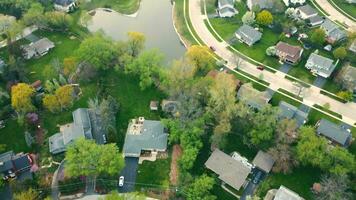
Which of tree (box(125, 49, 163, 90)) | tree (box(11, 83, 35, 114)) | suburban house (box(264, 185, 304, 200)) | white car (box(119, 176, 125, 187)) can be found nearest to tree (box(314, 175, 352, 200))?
suburban house (box(264, 185, 304, 200))

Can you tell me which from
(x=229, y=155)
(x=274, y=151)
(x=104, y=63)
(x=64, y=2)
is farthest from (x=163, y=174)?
(x=64, y=2)

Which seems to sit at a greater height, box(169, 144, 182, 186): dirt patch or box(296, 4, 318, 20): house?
box(296, 4, 318, 20): house

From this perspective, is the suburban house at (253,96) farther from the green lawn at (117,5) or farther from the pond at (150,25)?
the green lawn at (117,5)

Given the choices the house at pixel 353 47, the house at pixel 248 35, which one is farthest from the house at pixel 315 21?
the house at pixel 248 35

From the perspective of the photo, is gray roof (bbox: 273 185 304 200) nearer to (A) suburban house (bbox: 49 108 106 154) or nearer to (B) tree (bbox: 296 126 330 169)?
(B) tree (bbox: 296 126 330 169)

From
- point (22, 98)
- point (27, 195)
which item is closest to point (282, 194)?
point (27, 195)

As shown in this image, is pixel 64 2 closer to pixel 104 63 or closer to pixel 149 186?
pixel 104 63

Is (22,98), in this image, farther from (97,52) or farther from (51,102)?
(97,52)
